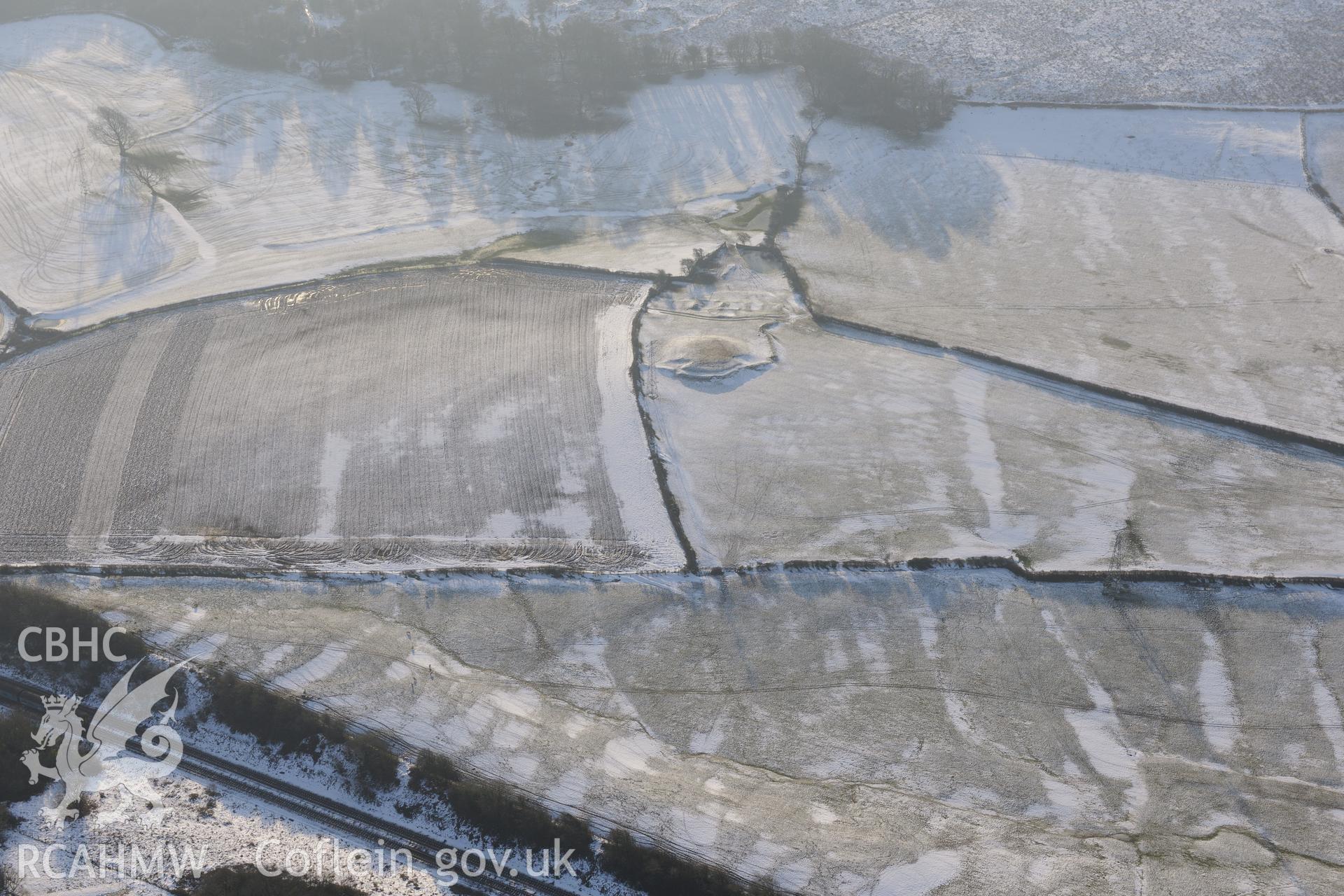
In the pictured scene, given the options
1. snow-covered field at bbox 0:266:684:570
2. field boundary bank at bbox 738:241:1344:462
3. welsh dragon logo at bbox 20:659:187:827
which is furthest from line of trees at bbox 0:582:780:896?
field boundary bank at bbox 738:241:1344:462

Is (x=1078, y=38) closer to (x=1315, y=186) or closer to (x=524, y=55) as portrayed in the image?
(x=1315, y=186)

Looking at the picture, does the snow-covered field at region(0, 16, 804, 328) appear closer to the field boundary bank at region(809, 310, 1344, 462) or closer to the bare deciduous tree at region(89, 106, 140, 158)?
the bare deciduous tree at region(89, 106, 140, 158)

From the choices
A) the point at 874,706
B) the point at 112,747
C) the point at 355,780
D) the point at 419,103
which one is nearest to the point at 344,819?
the point at 355,780

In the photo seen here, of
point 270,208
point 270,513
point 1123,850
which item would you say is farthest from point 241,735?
point 270,208

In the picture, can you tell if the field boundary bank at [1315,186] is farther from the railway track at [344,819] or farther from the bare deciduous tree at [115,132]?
the bare deciduous tree at [115,132]

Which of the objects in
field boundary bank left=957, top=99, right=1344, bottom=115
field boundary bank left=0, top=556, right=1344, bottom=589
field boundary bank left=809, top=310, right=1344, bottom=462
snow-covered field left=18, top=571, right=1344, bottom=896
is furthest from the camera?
field boundary bank left=957, top=99, right=1344, bottom=115
